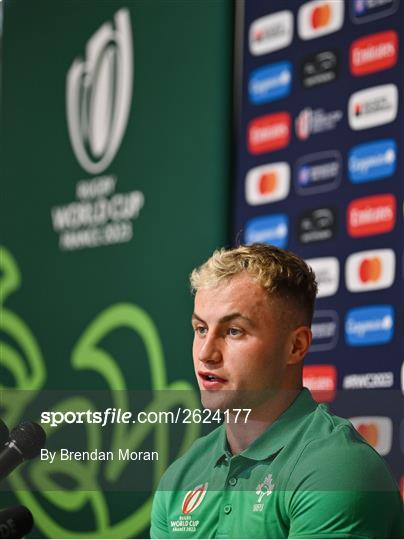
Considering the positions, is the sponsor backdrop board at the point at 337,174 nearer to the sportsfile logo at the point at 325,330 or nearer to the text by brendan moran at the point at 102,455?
the sportsfile logo at the point at 325,330

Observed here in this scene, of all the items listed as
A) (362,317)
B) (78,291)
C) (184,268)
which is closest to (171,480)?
(362,317)

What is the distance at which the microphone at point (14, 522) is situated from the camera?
5.05ft

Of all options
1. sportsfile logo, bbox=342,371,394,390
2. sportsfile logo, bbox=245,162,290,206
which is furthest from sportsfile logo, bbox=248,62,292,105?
sportsfile logo, bbox=342,371,394,390

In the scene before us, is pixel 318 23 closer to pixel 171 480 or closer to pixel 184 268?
pixel 184 268

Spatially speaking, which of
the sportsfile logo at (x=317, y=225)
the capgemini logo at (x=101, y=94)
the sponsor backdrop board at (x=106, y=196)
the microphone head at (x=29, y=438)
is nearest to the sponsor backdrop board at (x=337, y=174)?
the sportsfile logo at (x=317, y=225)

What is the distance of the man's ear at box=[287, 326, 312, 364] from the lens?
6.12 ft

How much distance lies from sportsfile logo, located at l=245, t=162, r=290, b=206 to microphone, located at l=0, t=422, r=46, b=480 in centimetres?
204

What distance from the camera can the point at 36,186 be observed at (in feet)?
14.4

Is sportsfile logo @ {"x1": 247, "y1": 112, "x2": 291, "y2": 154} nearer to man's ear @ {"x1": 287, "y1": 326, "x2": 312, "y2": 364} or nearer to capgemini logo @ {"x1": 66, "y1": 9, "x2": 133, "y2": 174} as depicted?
capgemini logo @ {"x1": 66, "y1": 9, "x2": 133, "y2": 174}

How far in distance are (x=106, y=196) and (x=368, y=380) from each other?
1359 mm

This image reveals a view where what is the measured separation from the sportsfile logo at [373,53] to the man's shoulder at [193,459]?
65.0 inches

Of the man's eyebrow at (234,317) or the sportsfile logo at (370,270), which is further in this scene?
the sportsfile logo at (370,270)

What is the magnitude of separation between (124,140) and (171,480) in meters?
2.31

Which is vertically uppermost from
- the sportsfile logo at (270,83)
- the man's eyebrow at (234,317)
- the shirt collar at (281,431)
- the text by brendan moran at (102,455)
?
the sportsfile logo at (270,83)
